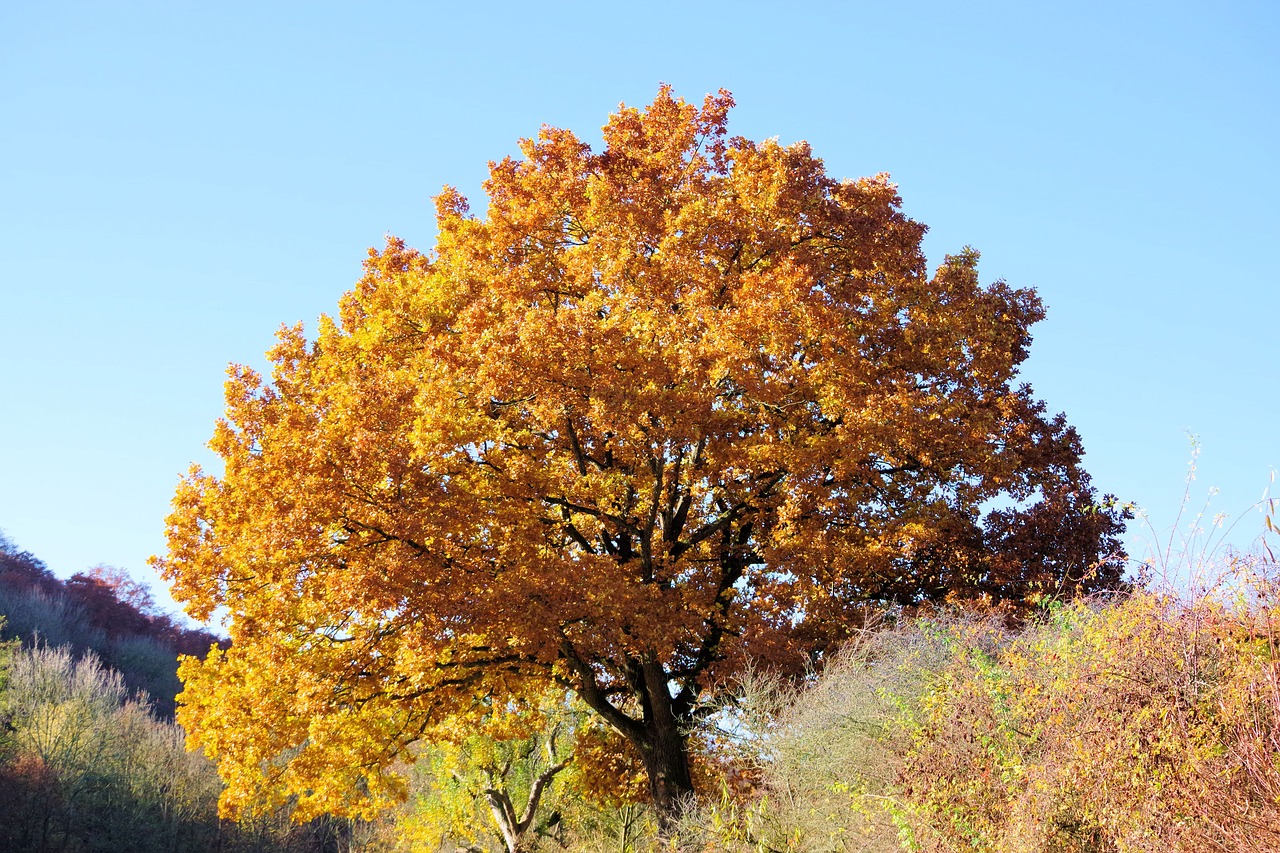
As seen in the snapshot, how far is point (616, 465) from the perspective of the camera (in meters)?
20.2

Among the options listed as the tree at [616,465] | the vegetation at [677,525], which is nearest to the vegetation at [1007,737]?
the vegetation at [677,525]

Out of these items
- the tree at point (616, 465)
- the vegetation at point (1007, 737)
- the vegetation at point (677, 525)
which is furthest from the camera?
the tree at point (616, 465)

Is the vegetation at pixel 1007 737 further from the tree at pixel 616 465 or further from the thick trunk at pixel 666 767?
the tree at pixel 616 465

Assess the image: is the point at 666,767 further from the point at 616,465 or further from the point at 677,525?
the point at 616,465

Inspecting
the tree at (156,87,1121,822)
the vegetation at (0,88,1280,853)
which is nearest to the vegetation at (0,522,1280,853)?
the vegetation at (0,88,1280,853)

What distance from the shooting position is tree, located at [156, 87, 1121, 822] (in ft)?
53.7

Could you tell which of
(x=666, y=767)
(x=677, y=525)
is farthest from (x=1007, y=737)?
(x=677, y=525)

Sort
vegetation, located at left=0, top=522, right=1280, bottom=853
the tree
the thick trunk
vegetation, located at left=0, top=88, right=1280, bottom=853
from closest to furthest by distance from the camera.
Answer: 1. vegetation, located at left=0, top=522, right=1280, bottom=853
2. vegetation, located at left=0, top=88, right=1280, bottom=853
3. the tree
4. the thick trunk

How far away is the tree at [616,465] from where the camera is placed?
16359 mm

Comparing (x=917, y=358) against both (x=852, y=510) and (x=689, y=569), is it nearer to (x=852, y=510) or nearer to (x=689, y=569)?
(x=852, y=510)

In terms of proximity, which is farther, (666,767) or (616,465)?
(616,465)

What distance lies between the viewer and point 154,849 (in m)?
36.5

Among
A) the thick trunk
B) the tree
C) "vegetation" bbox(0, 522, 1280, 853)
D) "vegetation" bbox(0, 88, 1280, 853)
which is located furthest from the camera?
the thick trunk

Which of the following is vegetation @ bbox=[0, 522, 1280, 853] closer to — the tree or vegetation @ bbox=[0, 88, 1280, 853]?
vegetation @ bbox=[0, 88, 1280, 853]
